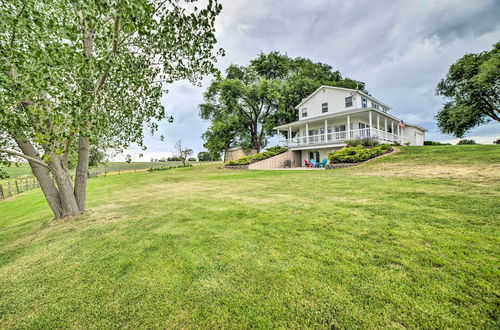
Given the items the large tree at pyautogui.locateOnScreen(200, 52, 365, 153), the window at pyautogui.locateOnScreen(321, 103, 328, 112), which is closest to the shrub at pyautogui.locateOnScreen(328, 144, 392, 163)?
the window at pyautogui.locateOnScreen(321, 103, 328, 112)

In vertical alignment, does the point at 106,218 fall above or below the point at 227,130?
below

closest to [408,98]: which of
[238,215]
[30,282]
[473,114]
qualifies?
[473,114]

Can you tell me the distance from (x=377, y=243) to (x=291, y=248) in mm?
1164

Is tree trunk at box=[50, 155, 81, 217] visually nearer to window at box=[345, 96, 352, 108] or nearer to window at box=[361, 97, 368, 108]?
window at box=[345, 96, 352, 108]

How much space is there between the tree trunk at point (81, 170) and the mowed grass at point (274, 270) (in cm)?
160

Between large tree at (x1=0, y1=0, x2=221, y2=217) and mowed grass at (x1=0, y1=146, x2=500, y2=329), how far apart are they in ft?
7.19

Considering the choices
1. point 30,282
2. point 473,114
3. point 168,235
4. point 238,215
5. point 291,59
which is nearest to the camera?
point 30,282

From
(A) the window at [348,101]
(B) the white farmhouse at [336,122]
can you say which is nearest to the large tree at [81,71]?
(B) the white farmhouse at [336,122]

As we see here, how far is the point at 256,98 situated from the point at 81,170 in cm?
2306

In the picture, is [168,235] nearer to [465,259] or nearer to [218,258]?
[218,258]

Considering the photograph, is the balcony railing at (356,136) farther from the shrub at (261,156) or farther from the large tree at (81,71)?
the large tree at (81,71)

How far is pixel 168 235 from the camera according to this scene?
368 centimetres

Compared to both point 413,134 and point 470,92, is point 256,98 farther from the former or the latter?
point 470,92

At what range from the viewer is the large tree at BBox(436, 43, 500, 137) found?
19.3 meters
